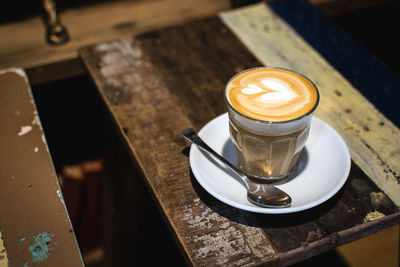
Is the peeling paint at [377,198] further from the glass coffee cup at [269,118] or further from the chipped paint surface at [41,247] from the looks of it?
the chipped paint surface at [41,247]

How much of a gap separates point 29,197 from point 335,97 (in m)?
0.75

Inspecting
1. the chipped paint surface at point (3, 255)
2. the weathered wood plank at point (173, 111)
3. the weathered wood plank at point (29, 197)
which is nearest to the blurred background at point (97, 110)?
the weathered wood plank at point (173, 111)

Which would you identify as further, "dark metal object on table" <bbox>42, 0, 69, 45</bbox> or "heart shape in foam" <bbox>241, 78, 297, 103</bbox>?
"dark metal object on table" <bbox>42, 0, 69, 45</bbox>

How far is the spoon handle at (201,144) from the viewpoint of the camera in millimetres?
807

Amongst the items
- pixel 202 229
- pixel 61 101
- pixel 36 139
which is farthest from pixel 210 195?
pixel 61 101

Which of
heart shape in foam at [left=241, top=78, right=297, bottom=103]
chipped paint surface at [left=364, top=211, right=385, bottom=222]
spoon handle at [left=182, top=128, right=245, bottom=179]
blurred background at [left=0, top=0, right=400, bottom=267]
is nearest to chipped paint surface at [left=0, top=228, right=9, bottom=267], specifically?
spoon handle at [left=182, top=128, right=245, bottom=179]

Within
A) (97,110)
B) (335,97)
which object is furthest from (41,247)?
(97,110)

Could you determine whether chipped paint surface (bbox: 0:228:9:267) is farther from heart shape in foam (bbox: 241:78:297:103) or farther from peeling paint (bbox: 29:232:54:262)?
heart shape in foam (bbox: 241:78:297:103)

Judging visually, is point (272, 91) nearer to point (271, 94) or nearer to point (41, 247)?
point (271, 94)

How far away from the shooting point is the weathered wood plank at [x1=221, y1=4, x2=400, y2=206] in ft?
2.80

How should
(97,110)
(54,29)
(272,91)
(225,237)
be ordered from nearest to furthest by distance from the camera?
Answer: (225,237), (272,91), (54,29), (97,110)

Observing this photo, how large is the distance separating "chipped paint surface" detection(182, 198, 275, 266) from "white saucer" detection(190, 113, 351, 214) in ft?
0.14

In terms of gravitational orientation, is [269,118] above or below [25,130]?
above

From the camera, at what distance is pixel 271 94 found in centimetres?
81
